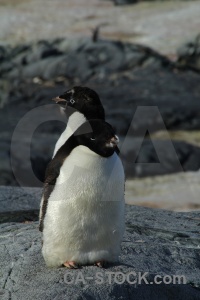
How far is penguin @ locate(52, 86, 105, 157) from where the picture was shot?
540 cm

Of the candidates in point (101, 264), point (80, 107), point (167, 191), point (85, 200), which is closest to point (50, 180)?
point (85, 200)

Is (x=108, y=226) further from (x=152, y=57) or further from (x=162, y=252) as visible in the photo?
(x=152, y=57)

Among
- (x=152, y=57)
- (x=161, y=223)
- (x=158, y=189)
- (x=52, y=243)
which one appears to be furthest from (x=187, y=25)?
(x=52, y=243)

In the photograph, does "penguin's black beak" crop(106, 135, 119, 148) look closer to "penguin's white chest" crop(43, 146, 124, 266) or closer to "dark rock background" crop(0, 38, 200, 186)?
"penguin's white chest" crop(43, 146, 124, 266)

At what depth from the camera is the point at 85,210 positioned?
17.7ft

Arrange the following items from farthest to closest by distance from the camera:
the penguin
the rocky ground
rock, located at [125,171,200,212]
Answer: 1. the rocky ground
2. rock, located at [125,171,200,212]
3. the penguin

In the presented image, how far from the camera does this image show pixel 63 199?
17.8ft

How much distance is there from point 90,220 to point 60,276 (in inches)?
17.7

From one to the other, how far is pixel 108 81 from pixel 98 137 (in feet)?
74.0

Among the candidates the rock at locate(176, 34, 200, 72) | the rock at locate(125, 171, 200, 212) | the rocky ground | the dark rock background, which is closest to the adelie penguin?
the rock at locate(125, 171, 200, 212)

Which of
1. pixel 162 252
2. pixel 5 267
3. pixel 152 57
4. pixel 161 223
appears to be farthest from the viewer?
pixel 152 57

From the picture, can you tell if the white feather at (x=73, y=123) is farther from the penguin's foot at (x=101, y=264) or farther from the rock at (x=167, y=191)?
the rock at (x=167, y=191)

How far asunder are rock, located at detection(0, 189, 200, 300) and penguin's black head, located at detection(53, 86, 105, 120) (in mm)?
1016

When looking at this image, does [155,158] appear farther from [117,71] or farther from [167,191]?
[117,71]
